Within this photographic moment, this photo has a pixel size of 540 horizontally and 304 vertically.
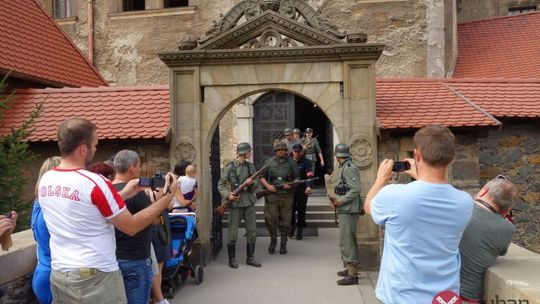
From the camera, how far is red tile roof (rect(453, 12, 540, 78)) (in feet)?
40.2

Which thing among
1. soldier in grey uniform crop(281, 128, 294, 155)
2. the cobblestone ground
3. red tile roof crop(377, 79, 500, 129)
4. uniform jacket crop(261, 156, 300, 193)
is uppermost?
red tile roof crop(377, 79, 500, 129)

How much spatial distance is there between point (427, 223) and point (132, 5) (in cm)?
1557

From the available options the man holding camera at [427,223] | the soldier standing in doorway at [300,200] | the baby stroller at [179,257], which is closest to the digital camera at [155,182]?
the man holding camera at [427,223]

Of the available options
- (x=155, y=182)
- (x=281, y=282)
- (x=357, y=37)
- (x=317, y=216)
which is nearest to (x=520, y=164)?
(x=357, y=37)

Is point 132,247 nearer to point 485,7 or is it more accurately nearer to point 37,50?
point 37,50

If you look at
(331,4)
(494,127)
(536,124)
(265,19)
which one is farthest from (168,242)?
(331,4)

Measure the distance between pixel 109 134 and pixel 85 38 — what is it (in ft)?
28.7

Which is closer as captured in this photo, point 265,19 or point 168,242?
point 168,242

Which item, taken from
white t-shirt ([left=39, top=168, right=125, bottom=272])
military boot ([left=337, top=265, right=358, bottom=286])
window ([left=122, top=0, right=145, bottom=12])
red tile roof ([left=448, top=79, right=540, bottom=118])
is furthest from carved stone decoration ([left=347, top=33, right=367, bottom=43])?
window ([left=122, top=0, right=145, bottom=12])

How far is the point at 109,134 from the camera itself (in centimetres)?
782

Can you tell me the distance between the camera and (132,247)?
394 centimetres

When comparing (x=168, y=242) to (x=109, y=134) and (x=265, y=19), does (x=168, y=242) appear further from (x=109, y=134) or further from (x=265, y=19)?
(x=265, y=19)

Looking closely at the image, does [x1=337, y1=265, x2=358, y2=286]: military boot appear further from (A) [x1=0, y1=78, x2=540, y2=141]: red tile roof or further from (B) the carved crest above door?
(B) the carved crest above door

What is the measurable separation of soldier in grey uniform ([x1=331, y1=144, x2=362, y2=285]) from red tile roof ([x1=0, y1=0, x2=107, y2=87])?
21.6 ft
